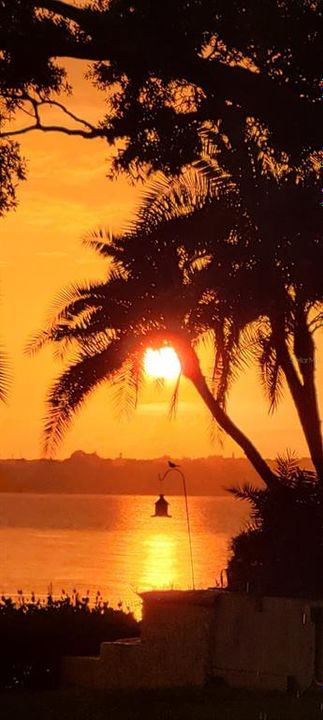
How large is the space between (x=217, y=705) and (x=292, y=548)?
15.5 feet

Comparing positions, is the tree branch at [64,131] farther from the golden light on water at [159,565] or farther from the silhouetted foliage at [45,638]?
the golden light on water at [159,565]

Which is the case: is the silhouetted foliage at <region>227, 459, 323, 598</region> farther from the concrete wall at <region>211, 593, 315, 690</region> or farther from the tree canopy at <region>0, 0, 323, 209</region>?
the tree canopy at <region>0, 0, 323, 209</region>

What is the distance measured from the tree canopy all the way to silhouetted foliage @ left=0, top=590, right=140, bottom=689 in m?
6.65

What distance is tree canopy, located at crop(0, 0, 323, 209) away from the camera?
1672 centimetres

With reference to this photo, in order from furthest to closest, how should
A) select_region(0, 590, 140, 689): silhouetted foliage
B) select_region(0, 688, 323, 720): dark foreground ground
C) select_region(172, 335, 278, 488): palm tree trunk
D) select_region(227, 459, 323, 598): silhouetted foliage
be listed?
select_region(172, 335, 278, 488): palm tree trunk < select_region(227, 459, 323, 598): silhouetted foliage < select_region(0, 590, 140, 689): silhouetted foliage < select_region(0, 688, 323, 720): dark foreground ground

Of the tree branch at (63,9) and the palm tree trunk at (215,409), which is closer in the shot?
the tree branch at (63,9)

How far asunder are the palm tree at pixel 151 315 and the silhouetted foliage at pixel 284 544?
1.76 meters

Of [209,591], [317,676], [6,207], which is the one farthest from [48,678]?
[6,207]

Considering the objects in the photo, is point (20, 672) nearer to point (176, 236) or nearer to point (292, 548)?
point (292, 548)

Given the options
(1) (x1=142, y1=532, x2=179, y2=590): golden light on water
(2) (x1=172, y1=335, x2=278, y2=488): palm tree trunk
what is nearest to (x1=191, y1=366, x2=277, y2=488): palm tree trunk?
(2) (x1=172, y1=335, x2=278, y2=488): palm tree trunk

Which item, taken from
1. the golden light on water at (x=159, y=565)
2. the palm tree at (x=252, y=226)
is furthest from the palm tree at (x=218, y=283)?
the golden light on water at (x=159, y=565)

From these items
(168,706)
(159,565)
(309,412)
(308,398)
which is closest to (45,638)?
(168,706)

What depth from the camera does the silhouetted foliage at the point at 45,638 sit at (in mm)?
18984

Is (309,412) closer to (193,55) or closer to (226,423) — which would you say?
(226,423)
